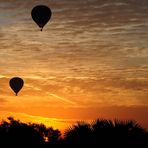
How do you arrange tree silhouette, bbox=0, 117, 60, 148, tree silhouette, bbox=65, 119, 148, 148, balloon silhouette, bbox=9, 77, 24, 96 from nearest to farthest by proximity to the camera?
1. tree silhouette, bbox=65, 119, 148, 148
2. tree silhouette, bbox=0, 117, 60, 148
3. balloon silhouette, bbox=9, 77, 24, 96

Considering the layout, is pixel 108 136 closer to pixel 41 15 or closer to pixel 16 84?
pixel 41 15

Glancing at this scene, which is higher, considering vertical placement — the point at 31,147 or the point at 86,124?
the point at 31,147

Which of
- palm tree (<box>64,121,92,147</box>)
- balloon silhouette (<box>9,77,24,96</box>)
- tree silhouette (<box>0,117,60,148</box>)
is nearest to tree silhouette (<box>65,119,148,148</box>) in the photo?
palm tree (<box>64,121,92,147</box>)

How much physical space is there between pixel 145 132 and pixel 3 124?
37939 mm

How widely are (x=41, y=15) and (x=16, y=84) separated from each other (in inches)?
521

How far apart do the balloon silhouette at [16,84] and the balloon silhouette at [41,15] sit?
1154 centimetres

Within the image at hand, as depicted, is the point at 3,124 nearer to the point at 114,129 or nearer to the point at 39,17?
the point at 39,17

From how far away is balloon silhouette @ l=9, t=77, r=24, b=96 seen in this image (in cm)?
5872

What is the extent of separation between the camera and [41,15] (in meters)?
49.0

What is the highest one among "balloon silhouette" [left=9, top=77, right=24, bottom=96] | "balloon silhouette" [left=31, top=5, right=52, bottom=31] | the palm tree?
"balloon silhouette" [left=31, top=5, right=52, bottom=31]

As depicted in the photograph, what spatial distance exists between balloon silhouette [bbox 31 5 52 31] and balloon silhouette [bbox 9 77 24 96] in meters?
11.5

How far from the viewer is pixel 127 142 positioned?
88.0 feet

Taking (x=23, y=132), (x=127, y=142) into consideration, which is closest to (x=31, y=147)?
(x=23, y=132)

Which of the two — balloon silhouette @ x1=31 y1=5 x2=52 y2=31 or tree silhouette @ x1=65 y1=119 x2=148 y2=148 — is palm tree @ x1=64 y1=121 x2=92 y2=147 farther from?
balloon silhouette @ x1=31 y1=5 x2=52 y2=31
